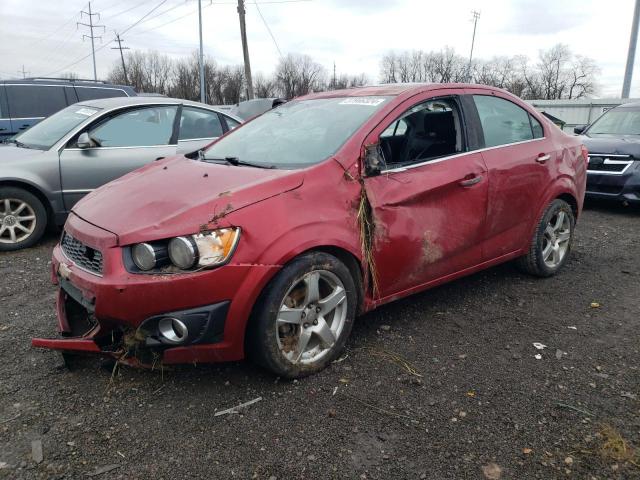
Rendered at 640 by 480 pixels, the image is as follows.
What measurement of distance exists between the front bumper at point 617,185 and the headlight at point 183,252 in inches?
278

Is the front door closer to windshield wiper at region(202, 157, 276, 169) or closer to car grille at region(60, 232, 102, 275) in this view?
windshield wiper at region(202, 157, 276, 169)

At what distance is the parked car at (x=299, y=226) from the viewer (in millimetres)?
2564

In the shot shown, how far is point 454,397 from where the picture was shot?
2.81m

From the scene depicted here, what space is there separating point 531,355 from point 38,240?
199 inches

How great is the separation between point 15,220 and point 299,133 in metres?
3.68

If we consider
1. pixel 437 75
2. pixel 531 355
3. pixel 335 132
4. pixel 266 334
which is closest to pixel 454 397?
pixel 531 355

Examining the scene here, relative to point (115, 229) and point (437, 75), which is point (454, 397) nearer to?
point (115, 229)

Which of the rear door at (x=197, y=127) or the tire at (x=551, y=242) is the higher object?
the rear door at (x=197, y=127)

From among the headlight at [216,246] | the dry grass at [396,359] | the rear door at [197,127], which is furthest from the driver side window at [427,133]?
the rear door at [197,127]

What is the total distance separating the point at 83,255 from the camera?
281 cm

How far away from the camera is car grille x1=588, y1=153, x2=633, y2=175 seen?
7.50m

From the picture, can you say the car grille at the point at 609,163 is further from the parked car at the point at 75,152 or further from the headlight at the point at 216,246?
the headlight at the point at 216,246

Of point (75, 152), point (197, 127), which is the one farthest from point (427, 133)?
point (75, 152)

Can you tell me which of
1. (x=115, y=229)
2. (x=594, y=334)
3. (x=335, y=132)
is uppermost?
(x=335, y=132)
